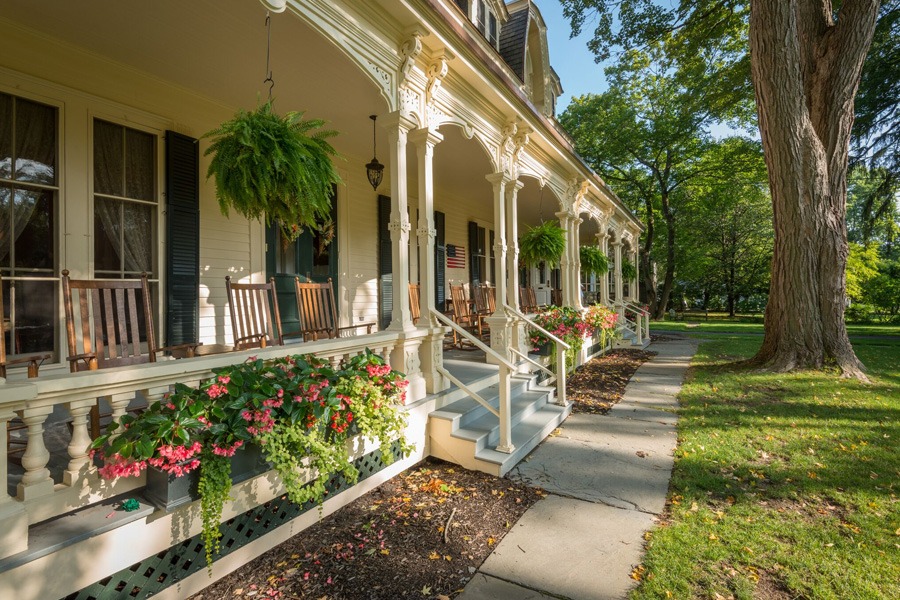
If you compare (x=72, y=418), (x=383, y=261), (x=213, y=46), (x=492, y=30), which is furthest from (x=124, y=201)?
(x=492, y=30)

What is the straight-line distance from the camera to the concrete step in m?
3.35

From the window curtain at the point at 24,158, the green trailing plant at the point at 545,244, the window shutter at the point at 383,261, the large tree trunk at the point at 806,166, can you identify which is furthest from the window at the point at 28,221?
the large tree trunk at the point at 806,166

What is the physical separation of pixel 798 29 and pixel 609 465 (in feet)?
24.6

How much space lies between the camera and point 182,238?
386 cm

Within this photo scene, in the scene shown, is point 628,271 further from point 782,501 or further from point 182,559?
point 182,559

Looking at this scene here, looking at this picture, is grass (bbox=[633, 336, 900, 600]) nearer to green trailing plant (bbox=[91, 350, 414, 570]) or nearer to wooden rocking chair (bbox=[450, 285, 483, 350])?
green trailing plant (bbox=[91, 350, 414, 570])

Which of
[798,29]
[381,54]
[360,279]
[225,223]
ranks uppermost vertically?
[798,29]

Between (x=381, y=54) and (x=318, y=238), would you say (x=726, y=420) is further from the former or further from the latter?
(x=318, y=238)

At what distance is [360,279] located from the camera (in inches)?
238

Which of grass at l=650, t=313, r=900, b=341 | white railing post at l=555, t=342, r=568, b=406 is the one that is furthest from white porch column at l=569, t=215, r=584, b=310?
grass at l=650, t=313, r=900, b=341

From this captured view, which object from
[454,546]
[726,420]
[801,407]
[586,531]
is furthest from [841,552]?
[801,407]

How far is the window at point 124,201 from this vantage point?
11.4 ft

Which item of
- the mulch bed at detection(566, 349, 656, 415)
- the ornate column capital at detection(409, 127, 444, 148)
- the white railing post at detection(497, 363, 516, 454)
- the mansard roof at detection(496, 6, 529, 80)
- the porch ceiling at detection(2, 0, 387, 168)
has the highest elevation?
the mansard roof at detection(496, 6, 529, 80)

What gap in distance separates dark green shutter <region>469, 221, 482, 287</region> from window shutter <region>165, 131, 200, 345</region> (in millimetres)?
5613
